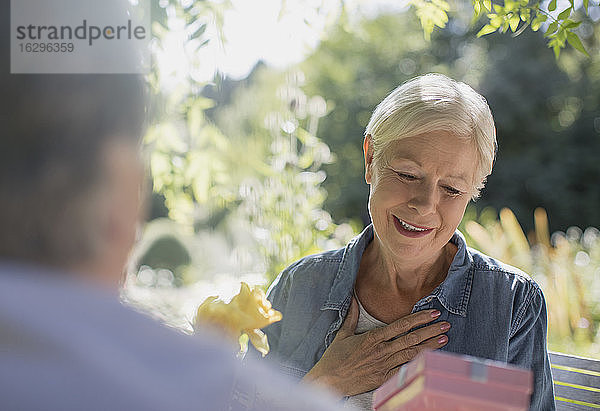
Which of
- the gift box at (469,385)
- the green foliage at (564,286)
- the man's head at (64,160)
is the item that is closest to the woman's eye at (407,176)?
the gift box at (469,385)

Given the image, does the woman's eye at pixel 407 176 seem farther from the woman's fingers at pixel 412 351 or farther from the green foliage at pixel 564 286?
the green foliage at pixel 564 286

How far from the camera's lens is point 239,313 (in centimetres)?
88

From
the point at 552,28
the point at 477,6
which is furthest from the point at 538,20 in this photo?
the point at 477,6

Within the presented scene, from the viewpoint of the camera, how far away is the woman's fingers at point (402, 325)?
5.01ft

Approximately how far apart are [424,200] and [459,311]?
300mm

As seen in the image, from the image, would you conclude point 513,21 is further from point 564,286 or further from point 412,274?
point 564,286

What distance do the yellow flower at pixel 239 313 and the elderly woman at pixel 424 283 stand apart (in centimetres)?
70

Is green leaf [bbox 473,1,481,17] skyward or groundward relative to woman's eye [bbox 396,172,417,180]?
skyward

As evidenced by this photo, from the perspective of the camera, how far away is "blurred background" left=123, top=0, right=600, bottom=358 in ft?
7.20

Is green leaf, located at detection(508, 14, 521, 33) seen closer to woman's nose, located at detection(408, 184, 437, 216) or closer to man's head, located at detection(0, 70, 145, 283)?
woman's nose, located at detection(408, 184, 437, 216)

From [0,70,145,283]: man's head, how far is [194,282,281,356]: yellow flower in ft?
0.98

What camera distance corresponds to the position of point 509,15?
1430mm

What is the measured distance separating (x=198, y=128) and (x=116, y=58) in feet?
6.19

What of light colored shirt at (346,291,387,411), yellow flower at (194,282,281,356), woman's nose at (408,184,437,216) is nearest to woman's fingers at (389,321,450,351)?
light colored shirt at (346,291,387,411)
